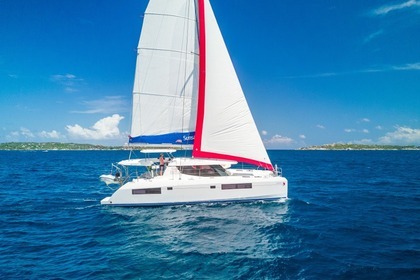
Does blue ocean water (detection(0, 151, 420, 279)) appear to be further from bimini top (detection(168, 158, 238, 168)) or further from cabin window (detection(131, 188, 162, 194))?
bimini top (detection(168, 158, 238, 168))

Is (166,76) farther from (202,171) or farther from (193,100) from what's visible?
(202,171)

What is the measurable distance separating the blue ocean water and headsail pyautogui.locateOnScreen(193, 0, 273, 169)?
3.59 meters

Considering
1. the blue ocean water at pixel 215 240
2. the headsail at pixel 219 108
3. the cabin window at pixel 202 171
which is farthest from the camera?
the headsail at pixel 219 108

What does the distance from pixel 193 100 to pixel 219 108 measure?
6.46ft

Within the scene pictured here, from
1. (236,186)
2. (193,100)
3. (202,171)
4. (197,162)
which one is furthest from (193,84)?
(236,186)

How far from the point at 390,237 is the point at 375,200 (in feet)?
29.9

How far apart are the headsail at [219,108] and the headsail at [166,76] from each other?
838 mm

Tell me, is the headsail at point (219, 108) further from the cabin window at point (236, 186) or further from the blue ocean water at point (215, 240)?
the blue ocean water at point (215, 240)

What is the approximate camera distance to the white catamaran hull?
18047mm

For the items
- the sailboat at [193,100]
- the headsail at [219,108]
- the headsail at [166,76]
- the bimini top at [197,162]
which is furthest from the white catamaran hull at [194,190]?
the headsail at [166,76]

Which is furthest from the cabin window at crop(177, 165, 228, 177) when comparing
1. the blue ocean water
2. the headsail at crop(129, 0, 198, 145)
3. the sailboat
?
the blue ocean water

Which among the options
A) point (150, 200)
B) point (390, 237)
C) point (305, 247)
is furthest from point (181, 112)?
point (390, 237)

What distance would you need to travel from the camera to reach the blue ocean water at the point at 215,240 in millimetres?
9953

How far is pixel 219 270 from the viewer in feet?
32.6
